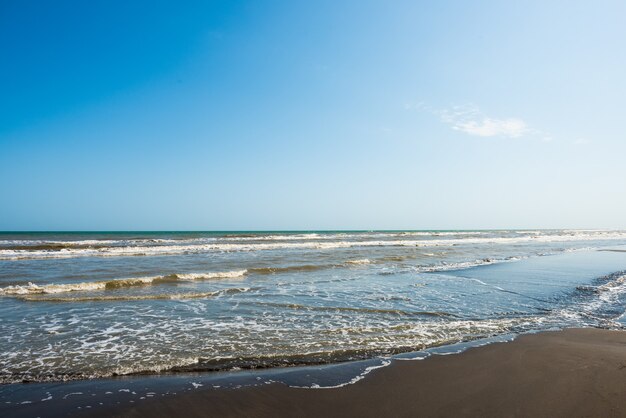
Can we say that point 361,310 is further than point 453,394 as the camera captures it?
Yes

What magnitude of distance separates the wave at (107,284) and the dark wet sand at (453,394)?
33.1 feet

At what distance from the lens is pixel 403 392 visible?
4738mm

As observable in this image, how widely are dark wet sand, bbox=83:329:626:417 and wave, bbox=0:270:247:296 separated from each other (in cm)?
1009

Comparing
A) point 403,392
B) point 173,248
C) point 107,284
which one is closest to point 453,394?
point 403,392

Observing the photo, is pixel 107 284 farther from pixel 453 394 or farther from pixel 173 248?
pixel 173 248

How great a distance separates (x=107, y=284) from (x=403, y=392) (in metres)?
12.1

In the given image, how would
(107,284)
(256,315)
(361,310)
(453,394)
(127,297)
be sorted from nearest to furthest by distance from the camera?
(453,394) < (256,315) < (361,310) < (127,297) < (107,284)

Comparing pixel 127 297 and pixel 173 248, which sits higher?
pixel 173 248

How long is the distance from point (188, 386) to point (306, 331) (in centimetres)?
310

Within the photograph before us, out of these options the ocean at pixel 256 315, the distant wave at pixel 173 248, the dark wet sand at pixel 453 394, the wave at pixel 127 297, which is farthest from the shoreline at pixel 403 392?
the distant wave at pixel 173 248

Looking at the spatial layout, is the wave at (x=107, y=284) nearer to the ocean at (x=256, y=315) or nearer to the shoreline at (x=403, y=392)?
the ocean at (x=256, y=315)

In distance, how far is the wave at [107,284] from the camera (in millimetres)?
11844

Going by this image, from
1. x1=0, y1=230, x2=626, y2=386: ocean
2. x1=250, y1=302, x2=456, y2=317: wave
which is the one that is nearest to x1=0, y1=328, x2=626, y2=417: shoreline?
x1=0, y1=230, x2=626, y2=386: ocean

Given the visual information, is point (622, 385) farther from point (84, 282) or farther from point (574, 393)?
point (84, 282)
